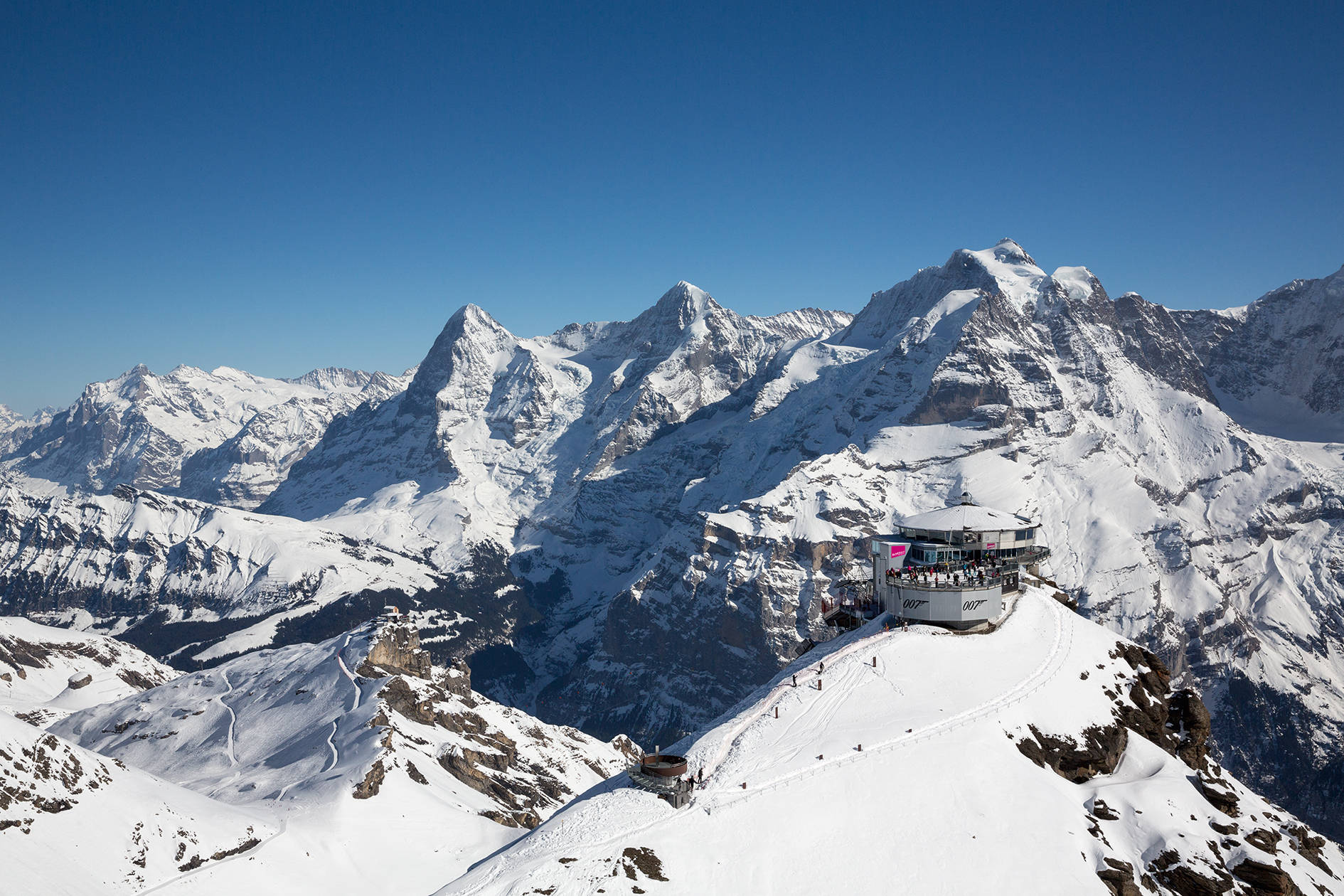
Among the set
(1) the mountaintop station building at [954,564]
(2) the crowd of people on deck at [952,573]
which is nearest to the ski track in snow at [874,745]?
(1) the mountaintop station building at [954,564]

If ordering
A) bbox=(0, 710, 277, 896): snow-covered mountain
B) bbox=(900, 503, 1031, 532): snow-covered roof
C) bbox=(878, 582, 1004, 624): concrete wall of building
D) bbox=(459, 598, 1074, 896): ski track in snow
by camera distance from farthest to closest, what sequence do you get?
bbox=(900, 503, 1031, 532): snow-covered roof → bbox=(0, 710, 277, 896): snow-covered mountain → bbox=(878, 582, 1004, 624): concrete wall of building → bbox=(459, 598, 1074, 896): ski track in snow

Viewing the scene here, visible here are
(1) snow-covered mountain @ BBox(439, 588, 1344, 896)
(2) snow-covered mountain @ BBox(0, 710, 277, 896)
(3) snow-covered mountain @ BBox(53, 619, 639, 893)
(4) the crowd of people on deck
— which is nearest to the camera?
(1) snow-covered mountain @ BBox(439, 588, 1344, 896)

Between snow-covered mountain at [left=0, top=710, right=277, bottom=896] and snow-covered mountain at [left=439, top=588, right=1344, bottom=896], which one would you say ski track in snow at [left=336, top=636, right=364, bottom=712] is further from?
snow-covered mountain at [left=439, top=588, right=1344, bottom=896]

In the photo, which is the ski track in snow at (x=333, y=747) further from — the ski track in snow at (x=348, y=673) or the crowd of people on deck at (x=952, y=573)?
the crowd of people on deck at (x=952, y=573)

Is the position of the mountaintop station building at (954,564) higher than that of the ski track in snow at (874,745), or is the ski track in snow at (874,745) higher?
Result: the mountaintop station building at (954,564)

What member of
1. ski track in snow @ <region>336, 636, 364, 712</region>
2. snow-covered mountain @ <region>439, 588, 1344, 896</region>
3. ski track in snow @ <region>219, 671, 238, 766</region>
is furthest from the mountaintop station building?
ski track in snow @ <region>219, 671, 238, 766</region>

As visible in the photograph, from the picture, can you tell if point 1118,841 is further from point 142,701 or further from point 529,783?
point 142,701

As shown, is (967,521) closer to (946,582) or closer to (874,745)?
(946,582)

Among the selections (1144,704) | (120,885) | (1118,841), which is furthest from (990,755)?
(120,885)
